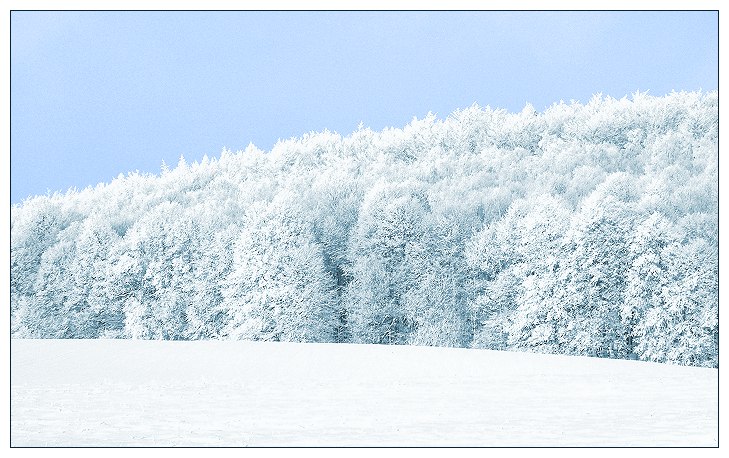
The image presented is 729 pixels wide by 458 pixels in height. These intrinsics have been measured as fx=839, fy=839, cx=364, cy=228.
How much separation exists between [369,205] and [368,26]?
25174 mm

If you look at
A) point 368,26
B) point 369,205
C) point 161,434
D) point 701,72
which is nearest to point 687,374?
point 701,72

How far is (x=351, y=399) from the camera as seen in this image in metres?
12.1

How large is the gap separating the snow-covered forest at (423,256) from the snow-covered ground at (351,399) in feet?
34.6

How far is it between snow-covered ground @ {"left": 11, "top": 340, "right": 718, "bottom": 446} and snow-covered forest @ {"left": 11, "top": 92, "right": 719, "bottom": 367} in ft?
34.6

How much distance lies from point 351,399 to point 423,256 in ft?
75.3

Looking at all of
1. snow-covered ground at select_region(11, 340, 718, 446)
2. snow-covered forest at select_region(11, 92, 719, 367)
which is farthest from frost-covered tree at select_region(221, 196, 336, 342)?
snow-covered ground at select_region(11, 340, 718, 446)

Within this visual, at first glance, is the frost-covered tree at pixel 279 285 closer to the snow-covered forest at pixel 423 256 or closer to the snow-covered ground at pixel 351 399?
the snow-covered forest at pixel 423 256

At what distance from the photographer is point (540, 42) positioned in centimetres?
1177

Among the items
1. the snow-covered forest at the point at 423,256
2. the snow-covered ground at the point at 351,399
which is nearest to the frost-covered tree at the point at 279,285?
the snow-covered forest at the point at 423,256

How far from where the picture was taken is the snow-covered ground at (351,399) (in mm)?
8711

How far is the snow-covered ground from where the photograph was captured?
8.71 meters

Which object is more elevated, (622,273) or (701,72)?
(701,72)
